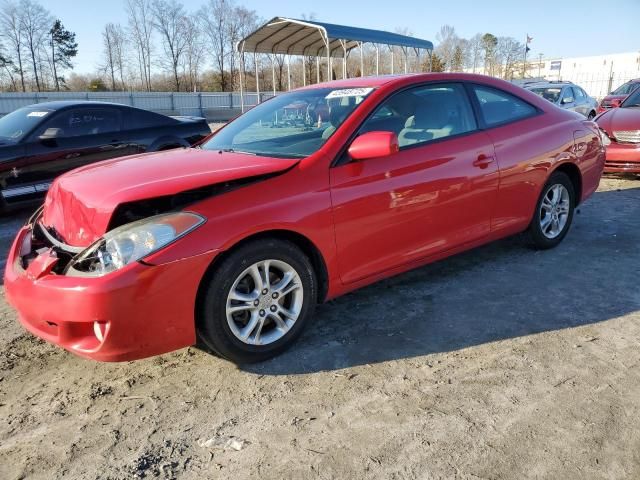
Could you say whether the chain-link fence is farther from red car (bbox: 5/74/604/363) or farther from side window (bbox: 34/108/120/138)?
red car (bbox: 5/74/604/363)

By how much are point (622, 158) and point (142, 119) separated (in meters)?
7.23

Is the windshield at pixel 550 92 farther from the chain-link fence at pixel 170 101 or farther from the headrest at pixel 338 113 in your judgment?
the chain-link fence at pixel 170 101

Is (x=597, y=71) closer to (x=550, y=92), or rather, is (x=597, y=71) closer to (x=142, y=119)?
(x=550, y=92)

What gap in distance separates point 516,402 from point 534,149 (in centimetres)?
245

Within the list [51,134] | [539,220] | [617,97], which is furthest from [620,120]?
[617,97]

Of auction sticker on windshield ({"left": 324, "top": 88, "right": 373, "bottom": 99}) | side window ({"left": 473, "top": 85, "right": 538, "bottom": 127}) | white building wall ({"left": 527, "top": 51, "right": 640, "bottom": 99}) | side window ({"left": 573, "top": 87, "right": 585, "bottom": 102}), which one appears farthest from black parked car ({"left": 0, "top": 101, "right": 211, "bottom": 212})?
white building wall ({"left": 527, "top": 51, "right": 640, "bottom": 99})

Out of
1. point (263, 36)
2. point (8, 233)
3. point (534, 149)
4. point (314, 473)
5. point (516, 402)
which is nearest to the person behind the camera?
point (314, 473)

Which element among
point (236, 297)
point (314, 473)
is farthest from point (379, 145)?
point (314, 473)

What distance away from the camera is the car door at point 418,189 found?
3.07 metres

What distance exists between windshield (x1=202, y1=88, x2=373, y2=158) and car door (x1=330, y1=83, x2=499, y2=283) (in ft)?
0.78

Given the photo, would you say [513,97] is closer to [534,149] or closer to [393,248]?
[534,149]

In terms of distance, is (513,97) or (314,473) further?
(513,97)

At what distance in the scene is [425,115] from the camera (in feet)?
11.9

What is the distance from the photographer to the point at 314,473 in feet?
6.64
